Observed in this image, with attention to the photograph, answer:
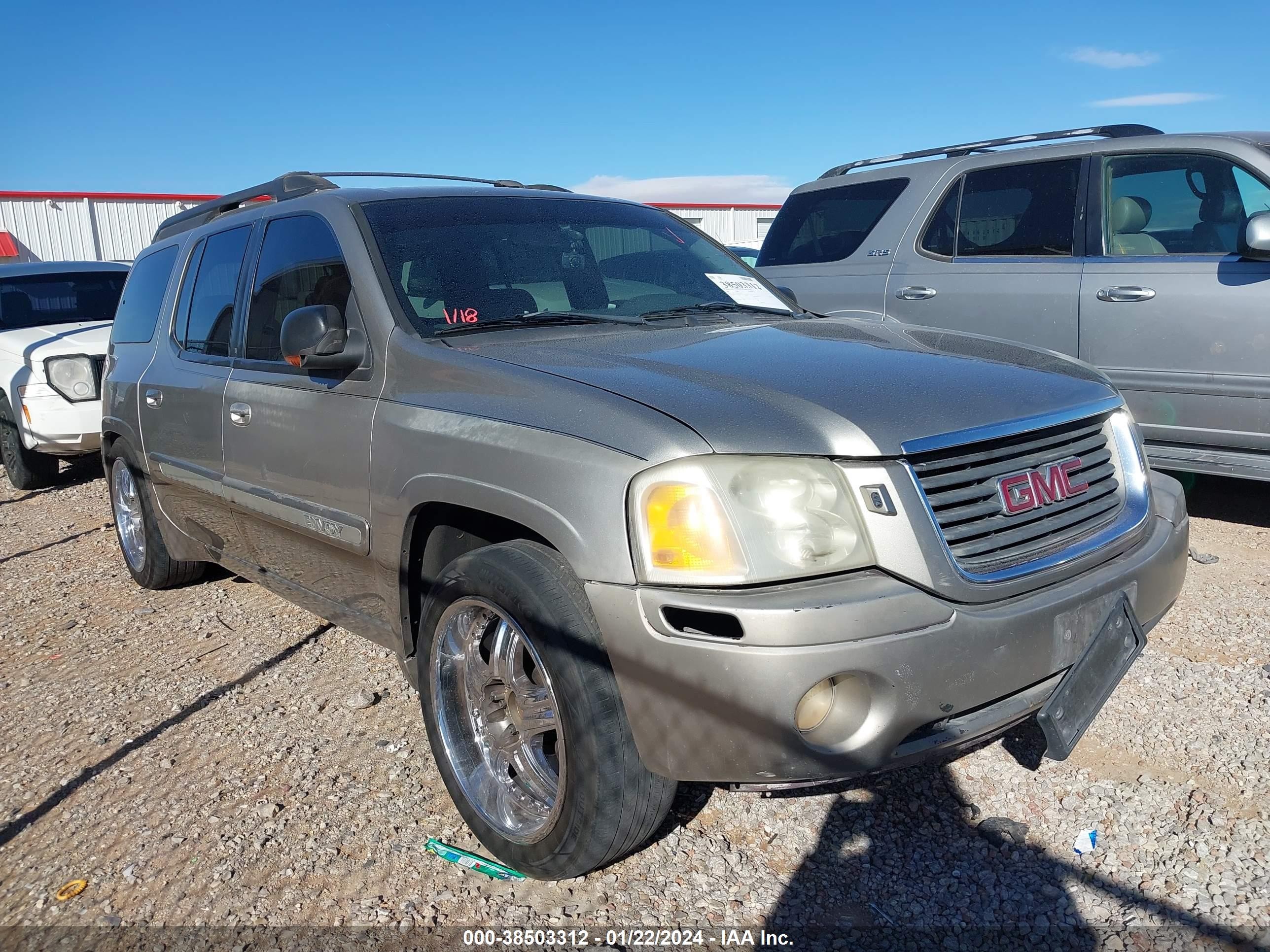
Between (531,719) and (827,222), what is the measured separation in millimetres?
4711

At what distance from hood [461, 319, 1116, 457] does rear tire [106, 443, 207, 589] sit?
8.86 ft

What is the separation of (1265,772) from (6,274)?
9.08 m

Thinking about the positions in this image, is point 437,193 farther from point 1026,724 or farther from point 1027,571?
point 1026,724

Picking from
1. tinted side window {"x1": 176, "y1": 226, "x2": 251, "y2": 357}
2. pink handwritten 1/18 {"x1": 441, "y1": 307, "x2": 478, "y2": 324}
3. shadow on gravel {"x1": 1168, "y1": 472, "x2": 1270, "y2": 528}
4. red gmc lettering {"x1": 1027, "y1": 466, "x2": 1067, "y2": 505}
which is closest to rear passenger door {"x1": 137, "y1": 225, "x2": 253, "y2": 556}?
tinted side window {"x1": 176, "y1": 226, "x2": 251, "y2": 357}

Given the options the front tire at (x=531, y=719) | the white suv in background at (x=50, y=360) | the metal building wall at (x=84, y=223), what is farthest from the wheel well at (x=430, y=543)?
the metal building wall at (x=84, y=223)

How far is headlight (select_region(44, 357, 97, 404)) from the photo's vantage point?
702 centimetres

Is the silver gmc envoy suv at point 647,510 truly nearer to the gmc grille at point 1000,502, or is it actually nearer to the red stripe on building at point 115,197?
the gmc grille at point 1000,502

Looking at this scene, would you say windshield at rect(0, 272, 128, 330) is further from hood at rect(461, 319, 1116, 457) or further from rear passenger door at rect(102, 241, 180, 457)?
hood at rect(461, 319, 1116, 457)

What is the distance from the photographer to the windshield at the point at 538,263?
9.78ft

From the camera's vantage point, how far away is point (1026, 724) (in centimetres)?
298

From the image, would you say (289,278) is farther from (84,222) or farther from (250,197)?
(84,222)

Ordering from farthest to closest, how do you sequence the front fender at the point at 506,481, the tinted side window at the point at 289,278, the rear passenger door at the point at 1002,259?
the rear passenger door at the point at 1002,259, the tinted side window at the point at 289,278, the front fender at the point at 506,481

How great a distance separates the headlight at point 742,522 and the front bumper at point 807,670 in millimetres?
44

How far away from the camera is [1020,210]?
531 centimetres
